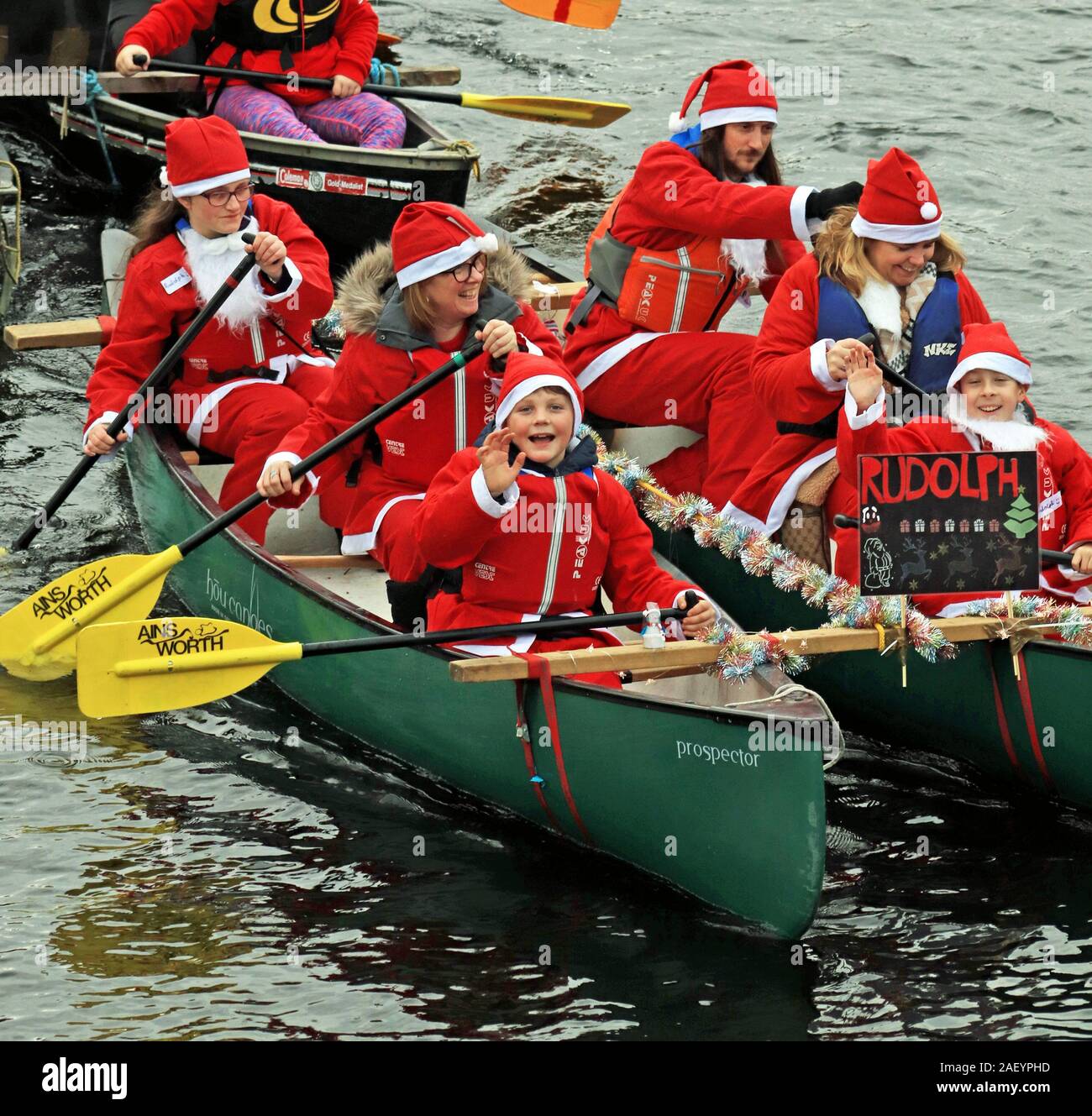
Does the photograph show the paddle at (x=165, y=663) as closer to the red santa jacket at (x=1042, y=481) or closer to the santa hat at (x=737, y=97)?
the red santa jacket at (x=1042, y=481)

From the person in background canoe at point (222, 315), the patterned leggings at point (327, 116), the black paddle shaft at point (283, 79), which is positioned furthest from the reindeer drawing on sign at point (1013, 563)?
the patterned leggings at point (327, 116)

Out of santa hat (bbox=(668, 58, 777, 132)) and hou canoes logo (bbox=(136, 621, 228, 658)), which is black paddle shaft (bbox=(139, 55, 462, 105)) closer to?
santa hat (bbox=(668, 58, 777, 132))

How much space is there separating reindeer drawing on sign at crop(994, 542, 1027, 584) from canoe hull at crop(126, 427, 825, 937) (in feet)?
2.62

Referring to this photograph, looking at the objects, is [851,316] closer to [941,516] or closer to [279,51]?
[941,516]

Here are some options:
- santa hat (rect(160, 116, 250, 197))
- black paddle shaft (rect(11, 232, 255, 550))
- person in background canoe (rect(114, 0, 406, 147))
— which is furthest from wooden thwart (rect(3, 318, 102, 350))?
person in background canoe (rect(114, 0, 406, 147))

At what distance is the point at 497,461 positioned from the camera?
522 centimetres

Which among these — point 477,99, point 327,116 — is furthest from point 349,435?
point 327,116

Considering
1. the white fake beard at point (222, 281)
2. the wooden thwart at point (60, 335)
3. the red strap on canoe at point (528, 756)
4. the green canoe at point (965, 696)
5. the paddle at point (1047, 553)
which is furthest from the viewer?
the wooden thwart at point (60, 335)

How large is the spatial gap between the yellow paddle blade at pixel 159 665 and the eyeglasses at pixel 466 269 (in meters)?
1.26

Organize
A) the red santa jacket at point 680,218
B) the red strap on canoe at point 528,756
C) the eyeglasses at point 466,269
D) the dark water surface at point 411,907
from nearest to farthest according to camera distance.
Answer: the dark water surface at point 411,907 < the red strap on canoe at point 528,756 < the eyeglasses at point 466,269 < the red santa jacket at point 680,218

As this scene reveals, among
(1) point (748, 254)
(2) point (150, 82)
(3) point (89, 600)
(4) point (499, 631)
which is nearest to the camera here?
(4) point (499, 631)

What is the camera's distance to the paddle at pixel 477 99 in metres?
9.69

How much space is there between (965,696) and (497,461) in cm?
172
